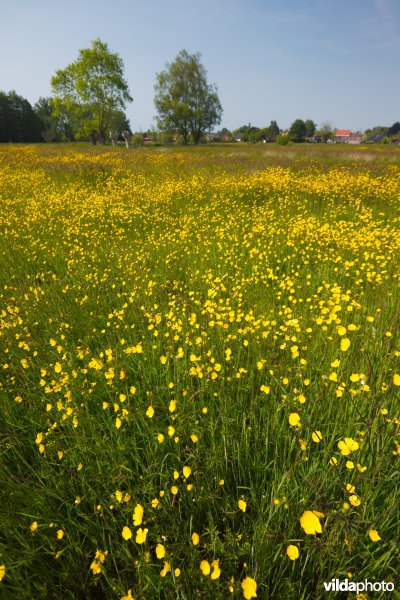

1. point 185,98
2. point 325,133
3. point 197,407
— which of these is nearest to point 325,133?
point 325,133

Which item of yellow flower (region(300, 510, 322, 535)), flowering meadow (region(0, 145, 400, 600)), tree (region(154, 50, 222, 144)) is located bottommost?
flowering meadow (region(0, 145, 400, 600))

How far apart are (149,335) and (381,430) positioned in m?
2.11

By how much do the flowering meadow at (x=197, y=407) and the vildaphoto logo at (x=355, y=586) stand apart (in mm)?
37

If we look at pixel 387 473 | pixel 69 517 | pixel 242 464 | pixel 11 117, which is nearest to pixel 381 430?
pixel 387 473

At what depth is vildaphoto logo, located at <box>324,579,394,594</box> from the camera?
1264 mm

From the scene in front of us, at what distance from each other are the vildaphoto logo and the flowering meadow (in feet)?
0.12

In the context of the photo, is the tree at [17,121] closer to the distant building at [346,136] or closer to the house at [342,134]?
the distant building at [346,136]

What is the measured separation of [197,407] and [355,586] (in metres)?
1.23

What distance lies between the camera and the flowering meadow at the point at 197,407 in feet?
4.47

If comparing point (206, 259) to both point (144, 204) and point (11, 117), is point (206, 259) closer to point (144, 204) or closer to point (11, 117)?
point (144, 204)

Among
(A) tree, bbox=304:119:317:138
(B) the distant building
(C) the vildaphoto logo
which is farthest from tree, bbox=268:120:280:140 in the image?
(C) the vildaphoto logo

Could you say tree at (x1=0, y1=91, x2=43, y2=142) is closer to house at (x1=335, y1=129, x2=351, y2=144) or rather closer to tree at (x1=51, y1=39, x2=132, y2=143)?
tree at (x1=51, y1=39, x2=132, y2=143)

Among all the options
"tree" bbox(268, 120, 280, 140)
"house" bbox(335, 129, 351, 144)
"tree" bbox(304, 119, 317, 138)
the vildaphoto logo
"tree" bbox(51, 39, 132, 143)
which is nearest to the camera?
the vildaphoto logo

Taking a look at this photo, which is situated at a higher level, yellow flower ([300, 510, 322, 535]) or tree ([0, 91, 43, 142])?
tree ([0, 91, 43, 142])
